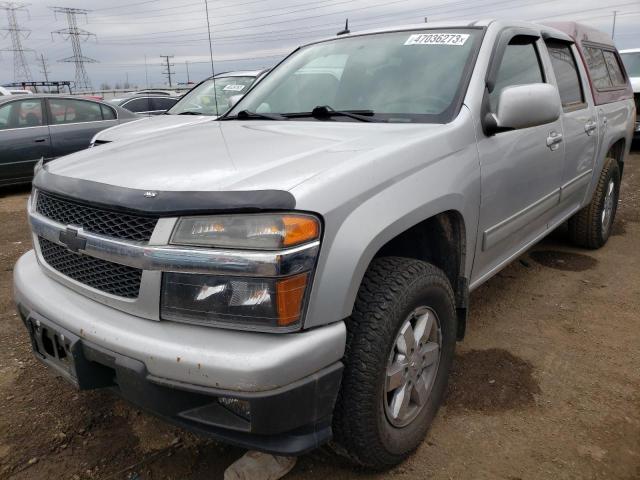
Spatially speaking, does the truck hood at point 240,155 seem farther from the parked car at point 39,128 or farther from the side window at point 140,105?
the side window at point 140,105

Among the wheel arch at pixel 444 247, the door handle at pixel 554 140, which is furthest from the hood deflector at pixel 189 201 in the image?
the door handle at pixel 554 140

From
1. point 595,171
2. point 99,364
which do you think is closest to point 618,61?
point 595,171

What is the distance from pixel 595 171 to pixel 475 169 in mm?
2363

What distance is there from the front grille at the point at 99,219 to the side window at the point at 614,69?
4.52 m

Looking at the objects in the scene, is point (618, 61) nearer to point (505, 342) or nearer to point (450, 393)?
point (505, 342)

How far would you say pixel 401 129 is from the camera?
7.31 feet

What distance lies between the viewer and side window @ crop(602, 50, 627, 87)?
185 inches

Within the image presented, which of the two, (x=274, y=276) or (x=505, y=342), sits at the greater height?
(x=274, y=276)

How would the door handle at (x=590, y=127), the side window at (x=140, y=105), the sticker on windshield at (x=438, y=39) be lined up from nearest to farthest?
the sticker on windshield at (x=438, y=39)
the door handle at (x=590, y=127)
the side window at (x=140, y=105)

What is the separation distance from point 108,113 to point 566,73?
7.02 m

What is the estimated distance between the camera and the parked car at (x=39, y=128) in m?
7.32

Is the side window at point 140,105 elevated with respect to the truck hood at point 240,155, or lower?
lower

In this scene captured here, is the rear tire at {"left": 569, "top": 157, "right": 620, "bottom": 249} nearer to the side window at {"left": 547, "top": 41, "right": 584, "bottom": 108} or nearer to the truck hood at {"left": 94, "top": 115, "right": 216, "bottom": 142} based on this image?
the side window at {"left": 547, "top": 41, "right": 584, "bottom": 108}

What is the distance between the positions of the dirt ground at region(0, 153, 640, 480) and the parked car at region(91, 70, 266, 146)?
2.57 m
